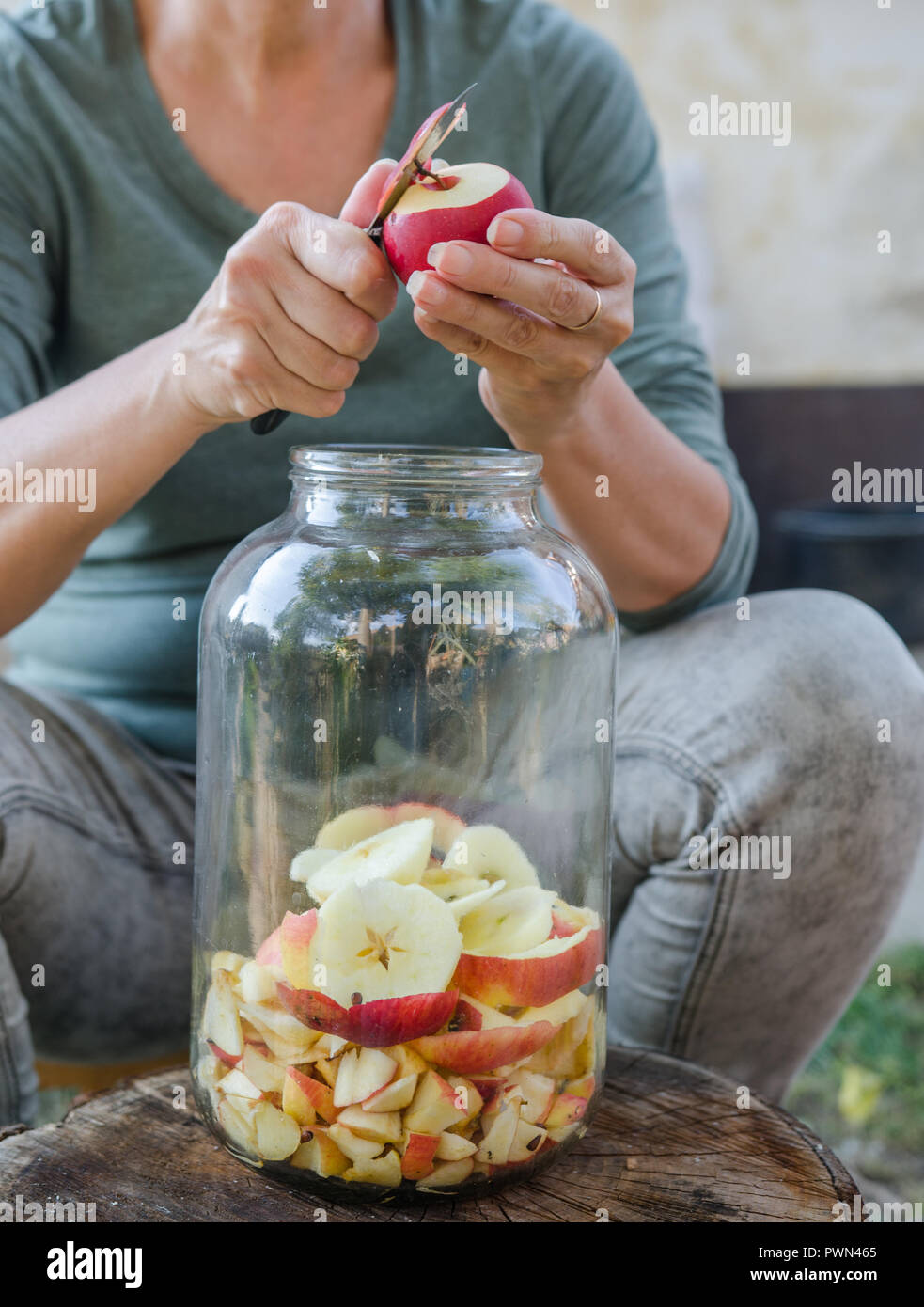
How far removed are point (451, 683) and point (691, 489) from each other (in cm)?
37

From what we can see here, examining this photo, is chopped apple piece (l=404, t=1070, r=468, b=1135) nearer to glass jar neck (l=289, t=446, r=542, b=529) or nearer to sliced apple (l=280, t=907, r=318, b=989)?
sliced apple (l=280, t=907, r=318, b=989)

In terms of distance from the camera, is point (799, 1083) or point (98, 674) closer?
point (98, 674)

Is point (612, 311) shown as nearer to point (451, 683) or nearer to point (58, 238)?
point (451, 683)

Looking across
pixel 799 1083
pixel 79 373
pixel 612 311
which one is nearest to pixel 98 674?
pixel 79 373

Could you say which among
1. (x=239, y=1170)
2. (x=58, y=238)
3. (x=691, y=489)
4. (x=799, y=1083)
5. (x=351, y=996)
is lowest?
(x=799, y=1083)

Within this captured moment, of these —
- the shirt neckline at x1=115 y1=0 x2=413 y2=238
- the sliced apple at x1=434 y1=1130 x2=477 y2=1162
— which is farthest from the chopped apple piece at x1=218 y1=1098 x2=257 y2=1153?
the shirt neckline at x1=115 y1=0 x2=413 y2=238

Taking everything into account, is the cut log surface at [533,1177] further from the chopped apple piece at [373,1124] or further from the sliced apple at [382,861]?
the sliced apple at [382,861]

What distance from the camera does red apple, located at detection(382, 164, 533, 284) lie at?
69cm

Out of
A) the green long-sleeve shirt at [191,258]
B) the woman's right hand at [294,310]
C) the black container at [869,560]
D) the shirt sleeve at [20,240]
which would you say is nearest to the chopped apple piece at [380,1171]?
the woman's right hand at [294,310]

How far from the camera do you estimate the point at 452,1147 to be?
68 cm

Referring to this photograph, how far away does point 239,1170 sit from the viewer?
2.43ft

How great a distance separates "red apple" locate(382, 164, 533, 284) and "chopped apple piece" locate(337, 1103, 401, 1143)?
1.45 ft

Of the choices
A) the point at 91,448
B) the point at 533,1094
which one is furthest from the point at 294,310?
the point at 533,1094

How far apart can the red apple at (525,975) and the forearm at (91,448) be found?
0.40 m
